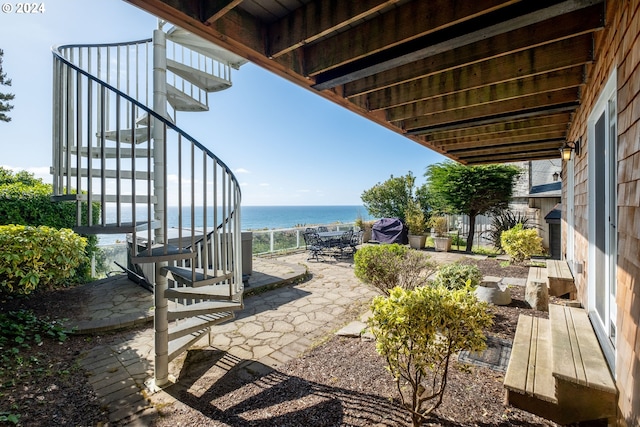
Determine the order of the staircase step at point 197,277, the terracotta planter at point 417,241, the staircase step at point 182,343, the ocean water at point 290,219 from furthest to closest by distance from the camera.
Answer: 1. the ocean water at point 290,219
2. the terracotta planter at point 417,241
3. the staircase step at point 182,343
4. the staircase step at point 197,277

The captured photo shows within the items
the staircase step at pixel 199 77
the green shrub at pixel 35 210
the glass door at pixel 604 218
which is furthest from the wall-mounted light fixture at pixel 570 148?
the green shrub at pixel 35 210

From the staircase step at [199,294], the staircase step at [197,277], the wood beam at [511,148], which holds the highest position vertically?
the wood beam at [511,148]

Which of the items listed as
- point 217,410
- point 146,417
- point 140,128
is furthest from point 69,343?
point 140,128

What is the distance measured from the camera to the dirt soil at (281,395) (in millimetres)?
1958

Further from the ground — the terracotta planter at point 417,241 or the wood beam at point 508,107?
the wood beam at point 508,107

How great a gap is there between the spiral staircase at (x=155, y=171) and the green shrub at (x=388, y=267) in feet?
6.32

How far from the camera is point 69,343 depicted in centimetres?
323

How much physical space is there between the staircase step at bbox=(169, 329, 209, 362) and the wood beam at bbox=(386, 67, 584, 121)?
3.49 meters

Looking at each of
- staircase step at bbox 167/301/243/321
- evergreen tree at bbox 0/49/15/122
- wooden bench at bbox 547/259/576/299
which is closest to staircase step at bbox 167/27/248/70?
staircase step at bbox 167/301/243/321

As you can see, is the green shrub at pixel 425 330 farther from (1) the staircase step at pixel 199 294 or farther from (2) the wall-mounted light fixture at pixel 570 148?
(2) the wall-mounted light fixture at pixel 570 148

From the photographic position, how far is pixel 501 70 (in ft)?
8.00

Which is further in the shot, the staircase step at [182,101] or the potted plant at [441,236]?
the potted plant at [441,236]

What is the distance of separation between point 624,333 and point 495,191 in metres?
8.58

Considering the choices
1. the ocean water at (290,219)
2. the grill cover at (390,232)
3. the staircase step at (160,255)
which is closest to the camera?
the staircase step at (160,255)
